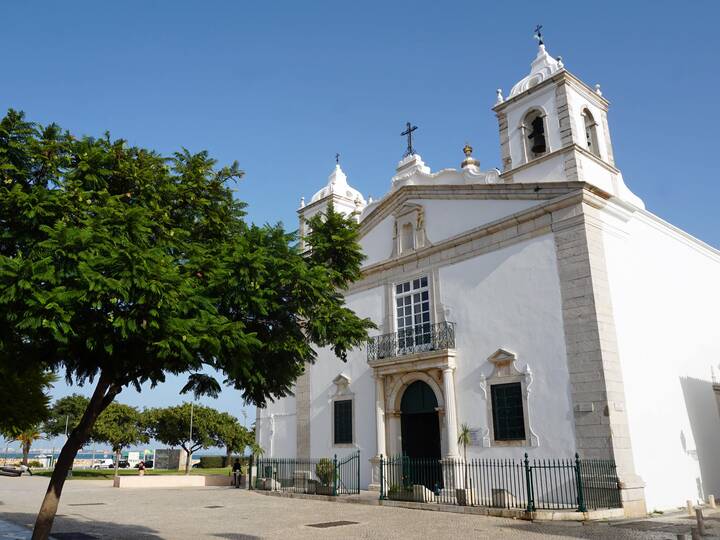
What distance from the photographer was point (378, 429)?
1978 centimetres

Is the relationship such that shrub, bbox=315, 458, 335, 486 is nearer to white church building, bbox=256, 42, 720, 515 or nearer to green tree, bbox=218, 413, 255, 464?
white church building, bbox=256, 42, 720, 515

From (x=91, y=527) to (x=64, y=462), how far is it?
193 inches

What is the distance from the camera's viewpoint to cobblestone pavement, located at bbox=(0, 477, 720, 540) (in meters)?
11.4

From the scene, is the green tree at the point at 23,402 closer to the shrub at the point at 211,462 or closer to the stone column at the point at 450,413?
the stone column at the point at 450,413

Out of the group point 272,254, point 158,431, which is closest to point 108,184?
point 272,254

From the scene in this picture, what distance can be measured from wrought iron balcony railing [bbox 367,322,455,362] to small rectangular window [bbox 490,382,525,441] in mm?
2168

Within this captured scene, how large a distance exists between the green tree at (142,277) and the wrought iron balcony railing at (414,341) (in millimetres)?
9029

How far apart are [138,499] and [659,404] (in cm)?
1610

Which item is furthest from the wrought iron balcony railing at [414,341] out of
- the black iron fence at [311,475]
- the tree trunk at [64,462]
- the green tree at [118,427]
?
the green tree at [118,427]

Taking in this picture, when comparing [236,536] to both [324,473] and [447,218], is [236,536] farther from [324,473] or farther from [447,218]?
[447,218]

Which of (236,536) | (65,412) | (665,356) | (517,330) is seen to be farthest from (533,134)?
(65,412)

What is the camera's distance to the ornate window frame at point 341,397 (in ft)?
69.5

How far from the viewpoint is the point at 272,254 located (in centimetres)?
877

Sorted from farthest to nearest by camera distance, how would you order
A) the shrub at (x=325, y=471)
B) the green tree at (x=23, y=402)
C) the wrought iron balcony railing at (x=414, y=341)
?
1. the shrub at (x=325, y=471)
2. the wrought iron balcony railing at (x=414, y=341)
3. the green tree at (x=23, y=402)
